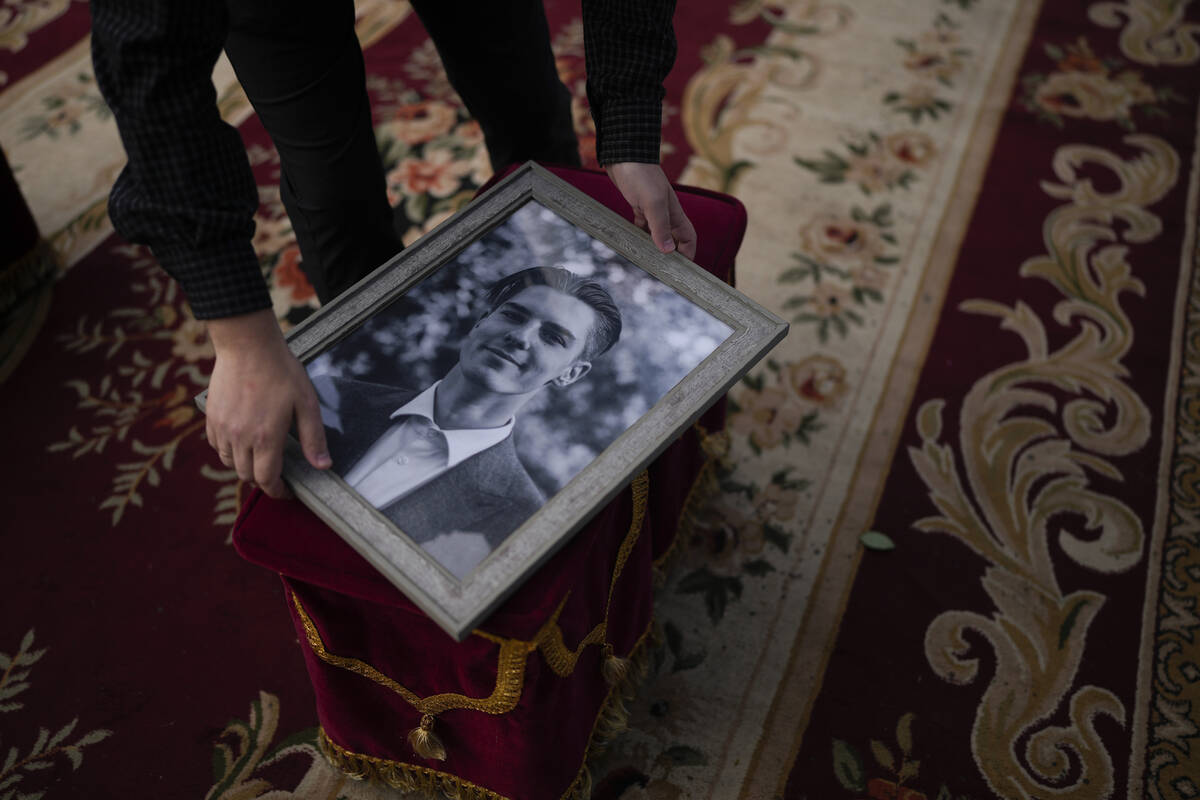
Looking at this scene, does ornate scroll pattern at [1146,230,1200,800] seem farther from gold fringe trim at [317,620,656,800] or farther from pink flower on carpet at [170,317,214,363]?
pink flower on carpet at [170,317,214,363]

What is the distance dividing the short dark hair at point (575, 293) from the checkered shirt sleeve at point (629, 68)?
117 mm

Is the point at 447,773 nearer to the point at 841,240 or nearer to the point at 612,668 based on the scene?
the point at 612,668

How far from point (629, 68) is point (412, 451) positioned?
1.30 ft

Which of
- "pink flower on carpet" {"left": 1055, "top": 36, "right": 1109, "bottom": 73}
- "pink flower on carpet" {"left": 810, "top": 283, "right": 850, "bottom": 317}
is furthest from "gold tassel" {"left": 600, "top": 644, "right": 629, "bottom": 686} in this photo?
"pink flower on carpet" {"left": 1055, "top": 36, "right": 1109, "bottom": 73}

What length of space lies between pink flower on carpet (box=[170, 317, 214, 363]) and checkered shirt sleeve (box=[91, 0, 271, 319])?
77 centimetres

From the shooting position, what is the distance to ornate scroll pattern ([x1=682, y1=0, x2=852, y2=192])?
1.59 metres

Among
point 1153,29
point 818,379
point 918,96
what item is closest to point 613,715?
point 818,379

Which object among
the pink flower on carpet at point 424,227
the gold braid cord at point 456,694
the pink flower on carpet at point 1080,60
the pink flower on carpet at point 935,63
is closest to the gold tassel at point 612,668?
the gold braid cord at point 456,694

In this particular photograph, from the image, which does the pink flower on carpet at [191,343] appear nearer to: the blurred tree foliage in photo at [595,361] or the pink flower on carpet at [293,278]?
the pink flower on carpet at [293,278]

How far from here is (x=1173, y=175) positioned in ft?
5.19

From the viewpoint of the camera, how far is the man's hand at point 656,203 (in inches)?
29.3

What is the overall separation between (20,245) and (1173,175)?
2.00m

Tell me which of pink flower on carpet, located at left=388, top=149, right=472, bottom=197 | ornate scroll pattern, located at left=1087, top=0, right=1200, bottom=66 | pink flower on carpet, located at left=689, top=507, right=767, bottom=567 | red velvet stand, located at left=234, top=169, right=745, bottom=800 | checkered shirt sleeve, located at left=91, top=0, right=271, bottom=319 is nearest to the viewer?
checkered shirt sleeve, located at left=91, top=0, right=271, bottom=319

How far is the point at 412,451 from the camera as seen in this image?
64 centimetres
